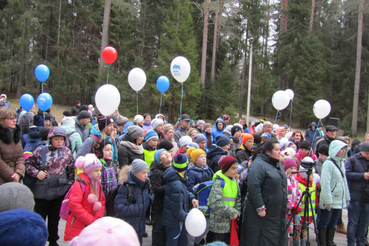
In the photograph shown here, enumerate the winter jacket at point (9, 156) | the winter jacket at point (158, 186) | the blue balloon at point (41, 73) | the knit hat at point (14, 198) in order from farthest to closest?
the blue balloon at point (41, 73) < the winter jacket at point (158, 186) < the winter jacket at point (9, 156) < the knit hat at point (14, 198)

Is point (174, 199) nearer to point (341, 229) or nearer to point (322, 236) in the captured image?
point (322, 236)

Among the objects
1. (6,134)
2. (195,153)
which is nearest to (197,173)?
(195,153)

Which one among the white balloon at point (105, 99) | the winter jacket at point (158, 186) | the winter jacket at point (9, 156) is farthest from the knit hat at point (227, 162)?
the winter jacket at point (9, 156)

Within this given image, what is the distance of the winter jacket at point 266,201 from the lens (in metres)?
3.46

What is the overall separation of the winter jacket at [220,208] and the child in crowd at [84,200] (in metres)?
1.41

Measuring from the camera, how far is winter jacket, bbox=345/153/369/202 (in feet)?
15.0

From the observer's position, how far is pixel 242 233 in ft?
12.2

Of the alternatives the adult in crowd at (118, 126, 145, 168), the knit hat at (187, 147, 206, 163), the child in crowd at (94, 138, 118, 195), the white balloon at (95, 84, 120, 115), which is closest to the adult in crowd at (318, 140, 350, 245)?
the knit hat at (187, 147, 206, 163)

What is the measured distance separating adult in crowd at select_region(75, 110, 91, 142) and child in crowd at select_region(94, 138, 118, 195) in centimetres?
175

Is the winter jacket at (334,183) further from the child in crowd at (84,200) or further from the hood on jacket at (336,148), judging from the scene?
the child in crowd at (84,200)

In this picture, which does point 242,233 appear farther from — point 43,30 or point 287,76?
point 43,30

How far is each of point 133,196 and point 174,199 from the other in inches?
20.4

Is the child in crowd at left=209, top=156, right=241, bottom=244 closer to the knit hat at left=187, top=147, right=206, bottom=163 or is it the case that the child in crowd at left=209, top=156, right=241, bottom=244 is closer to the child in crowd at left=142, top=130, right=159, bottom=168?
the knit hat at left=187, top=147, right=206, bottom=163

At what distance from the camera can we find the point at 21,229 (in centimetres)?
146
